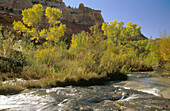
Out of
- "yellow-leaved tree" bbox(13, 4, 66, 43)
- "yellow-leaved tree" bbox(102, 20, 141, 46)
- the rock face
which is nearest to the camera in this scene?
"yellow-leaved tree" bbox(13, 4, 66, 43)

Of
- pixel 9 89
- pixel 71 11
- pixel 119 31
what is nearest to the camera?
pixel 9 89

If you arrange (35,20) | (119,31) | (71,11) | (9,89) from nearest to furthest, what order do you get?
1. (9,89)
2. (35,20)
3. (119,31)
4. (71,11)

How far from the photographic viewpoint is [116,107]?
184 cm

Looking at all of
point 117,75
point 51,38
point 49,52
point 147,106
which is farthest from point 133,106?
point 51,38

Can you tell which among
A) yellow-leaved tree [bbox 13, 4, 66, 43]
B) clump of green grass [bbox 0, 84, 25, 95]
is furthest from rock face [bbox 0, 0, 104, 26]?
clump of green grass [bbox 0, 84, 25, 95]

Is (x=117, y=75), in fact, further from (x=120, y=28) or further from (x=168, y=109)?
(x=120, y=28)

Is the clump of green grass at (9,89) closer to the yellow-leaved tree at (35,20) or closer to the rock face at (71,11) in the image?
the yellow-leaved tree at (35,20)

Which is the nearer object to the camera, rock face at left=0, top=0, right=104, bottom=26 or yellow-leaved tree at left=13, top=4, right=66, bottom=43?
yellow-leaved tree at left=13, top=4, right=66, bottom=43

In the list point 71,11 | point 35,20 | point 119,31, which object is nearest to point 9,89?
point 35,20

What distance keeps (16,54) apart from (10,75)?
1.62 metres

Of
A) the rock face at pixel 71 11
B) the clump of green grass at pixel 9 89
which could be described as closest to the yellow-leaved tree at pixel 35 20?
the clump of green grass at pixel 9 89

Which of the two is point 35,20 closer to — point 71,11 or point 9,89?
point 9,89

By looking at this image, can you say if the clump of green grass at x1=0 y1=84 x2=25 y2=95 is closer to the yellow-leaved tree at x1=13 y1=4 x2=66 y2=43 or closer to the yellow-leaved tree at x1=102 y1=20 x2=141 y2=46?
the yellow-leaved tree at x1=13 y1=4 x2=66 y2=43

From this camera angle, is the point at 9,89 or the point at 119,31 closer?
the point at 9,89
